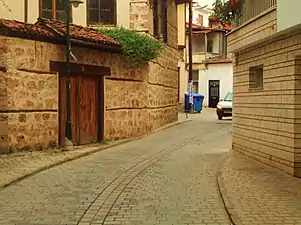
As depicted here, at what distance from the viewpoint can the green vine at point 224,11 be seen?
13.2 m

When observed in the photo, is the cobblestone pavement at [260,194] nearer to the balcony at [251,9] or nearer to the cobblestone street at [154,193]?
the cobblestone street at [154,193]

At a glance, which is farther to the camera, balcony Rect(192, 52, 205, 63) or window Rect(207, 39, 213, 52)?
window Rect(207, 39, 213, 52)

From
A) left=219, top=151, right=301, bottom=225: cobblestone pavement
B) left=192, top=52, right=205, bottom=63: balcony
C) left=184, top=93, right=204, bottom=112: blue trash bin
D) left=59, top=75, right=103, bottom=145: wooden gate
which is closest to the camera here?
→ left=219, top=151, right=301, bottom=225: cobblestone pavement

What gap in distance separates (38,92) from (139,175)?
14.3ft

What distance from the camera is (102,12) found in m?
18.9

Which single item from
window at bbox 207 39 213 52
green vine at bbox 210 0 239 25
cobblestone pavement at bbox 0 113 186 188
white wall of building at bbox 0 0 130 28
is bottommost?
cobblestone pavement at bbox 0 113 186 188

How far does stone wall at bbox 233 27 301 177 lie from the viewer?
31.7 ft

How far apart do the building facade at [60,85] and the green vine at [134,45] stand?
32cm

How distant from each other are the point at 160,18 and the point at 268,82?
12.2 m

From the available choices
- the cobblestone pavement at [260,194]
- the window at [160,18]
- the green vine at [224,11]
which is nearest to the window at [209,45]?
the window at [160,18]

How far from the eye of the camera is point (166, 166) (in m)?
11.6

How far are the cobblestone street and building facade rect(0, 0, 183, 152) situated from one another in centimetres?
171

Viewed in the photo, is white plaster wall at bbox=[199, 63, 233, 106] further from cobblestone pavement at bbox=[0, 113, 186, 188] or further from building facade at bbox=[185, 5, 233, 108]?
cobblestone pavement at bbox=[0, 113, 186, 188]

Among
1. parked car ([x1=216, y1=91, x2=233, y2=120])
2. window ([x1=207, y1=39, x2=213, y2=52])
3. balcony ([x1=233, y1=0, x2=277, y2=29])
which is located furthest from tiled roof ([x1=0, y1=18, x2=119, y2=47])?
window ([x1=207, y1=39, x2=213, y2=52])
